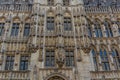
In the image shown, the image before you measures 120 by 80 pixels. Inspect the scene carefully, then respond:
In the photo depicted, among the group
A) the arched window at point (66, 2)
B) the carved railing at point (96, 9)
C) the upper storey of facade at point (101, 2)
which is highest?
the upper storey of facade at point (101, 2)

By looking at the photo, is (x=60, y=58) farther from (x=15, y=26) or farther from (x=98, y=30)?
(x=15, y=26)

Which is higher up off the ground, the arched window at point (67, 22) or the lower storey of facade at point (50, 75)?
the arched window at point (67, 22)

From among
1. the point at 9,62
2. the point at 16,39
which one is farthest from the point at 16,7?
the point at 9,62

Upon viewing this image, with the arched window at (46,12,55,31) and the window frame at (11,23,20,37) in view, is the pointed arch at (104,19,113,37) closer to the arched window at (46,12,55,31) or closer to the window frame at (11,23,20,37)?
the arched window at (46,12,55,31)

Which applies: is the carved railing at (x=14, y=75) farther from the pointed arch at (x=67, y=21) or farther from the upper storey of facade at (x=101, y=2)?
the upper storey of facade at (x=101, y=2)

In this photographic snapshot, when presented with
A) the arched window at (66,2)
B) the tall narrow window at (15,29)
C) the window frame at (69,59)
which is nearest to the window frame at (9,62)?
the tall narrow window at (15,29)

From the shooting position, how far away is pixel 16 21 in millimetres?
23812

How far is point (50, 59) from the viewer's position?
19422 millimetres

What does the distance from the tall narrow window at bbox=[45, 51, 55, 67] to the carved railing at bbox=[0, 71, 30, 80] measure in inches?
94.2

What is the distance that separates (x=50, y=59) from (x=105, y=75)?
6.33 m

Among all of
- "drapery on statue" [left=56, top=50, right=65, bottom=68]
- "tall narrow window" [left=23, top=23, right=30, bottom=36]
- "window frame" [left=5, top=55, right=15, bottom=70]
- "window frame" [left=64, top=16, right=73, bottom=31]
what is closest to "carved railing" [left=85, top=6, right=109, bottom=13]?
"window frame" [left=64, top=16, right=73, bottom=31]

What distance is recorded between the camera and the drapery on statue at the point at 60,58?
1841cm

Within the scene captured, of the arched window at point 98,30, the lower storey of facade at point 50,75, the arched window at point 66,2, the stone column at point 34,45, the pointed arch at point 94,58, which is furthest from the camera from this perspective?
the arched window at point 66,2

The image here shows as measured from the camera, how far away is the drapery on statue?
18.4 meters
